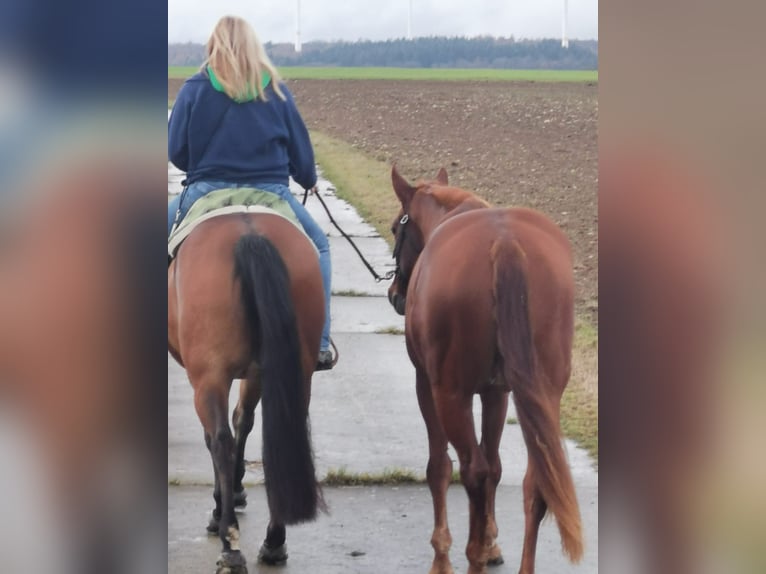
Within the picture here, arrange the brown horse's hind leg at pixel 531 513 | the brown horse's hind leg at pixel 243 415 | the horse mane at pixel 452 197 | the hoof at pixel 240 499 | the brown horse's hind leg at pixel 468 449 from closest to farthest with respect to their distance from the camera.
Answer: the brown horse's hind leg at pixel 531 513 < the brown horse's hind leg at pixel 468 449 < the horse mane at pixel 452 197 < the brown horse's hind leg at pixel 243 415 < the hoof at pixel 240 499

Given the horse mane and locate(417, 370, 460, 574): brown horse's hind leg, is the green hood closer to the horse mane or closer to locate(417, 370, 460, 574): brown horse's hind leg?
the horse mane

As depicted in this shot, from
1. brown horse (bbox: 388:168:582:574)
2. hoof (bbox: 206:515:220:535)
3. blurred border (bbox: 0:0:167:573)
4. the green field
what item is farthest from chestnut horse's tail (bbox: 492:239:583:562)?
the green field

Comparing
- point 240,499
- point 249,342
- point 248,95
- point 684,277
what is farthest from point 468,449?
point 684,277

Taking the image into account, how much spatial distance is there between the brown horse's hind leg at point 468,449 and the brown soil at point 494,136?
192cm

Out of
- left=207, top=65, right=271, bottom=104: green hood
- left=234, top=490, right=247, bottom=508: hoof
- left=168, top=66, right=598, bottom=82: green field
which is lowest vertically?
left=234, top=490, right=247, bottom=508: hoof

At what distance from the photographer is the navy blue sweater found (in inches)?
199

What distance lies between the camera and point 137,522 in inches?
60.6

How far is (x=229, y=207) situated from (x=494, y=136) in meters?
25.1

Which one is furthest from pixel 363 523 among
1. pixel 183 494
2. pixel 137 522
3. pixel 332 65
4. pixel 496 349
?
pixel 332 65

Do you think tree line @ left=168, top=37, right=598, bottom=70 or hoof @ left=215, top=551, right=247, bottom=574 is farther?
tree line @ left=168, top=37, right=598, bottom=70

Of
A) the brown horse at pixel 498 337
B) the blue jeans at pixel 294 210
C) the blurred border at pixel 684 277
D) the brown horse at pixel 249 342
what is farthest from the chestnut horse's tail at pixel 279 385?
the blurred border at pixel 684 277

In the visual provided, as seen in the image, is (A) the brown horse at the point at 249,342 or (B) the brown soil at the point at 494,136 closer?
(A) the brown horse at the point at 249,342

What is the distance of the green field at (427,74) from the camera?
56.2m

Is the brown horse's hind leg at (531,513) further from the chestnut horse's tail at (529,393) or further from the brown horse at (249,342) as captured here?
the brown horse at (249,342)
